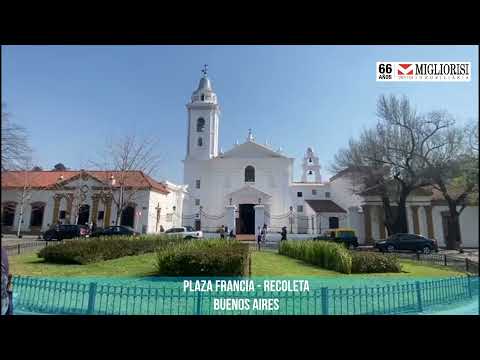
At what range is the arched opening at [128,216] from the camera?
1052 centimetres

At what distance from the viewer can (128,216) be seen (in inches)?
422

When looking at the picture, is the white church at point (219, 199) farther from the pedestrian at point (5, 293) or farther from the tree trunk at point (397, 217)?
the pedestrian at point (5, 293)

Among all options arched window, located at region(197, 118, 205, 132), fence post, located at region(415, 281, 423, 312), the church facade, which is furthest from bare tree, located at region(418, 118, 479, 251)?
arched window, located at region(197, 118, 205, 132)

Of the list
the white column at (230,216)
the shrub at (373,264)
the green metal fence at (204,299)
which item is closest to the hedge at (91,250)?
the green metal fence at (204,299)

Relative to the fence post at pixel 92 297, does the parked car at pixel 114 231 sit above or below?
above

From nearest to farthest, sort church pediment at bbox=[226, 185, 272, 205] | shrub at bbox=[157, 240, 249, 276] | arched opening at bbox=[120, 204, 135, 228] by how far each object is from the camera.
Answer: shrub at bbox=[157, 240, 249, 276] < arched opening at bbox=[120, 204, 135, 228] < church pediment at bbox=[226, 185, 272, 205]

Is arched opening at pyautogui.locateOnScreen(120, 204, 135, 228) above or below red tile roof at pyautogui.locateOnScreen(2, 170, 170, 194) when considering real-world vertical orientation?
below

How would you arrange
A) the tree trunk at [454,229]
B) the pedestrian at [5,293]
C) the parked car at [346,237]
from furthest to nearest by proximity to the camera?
the parked car at [346,237] < the tree trunk at [454,229] < the pedestrian at [5,293]

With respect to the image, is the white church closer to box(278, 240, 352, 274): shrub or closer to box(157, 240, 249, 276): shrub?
box(278, 240, 352, 274): shrub

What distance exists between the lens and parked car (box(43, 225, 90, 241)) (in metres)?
8.98

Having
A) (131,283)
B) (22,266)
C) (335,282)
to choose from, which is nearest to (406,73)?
(335,282)

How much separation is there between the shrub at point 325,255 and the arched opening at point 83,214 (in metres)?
7.71

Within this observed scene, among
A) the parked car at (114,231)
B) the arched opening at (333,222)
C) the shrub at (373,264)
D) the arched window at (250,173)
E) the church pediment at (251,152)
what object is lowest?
the shrub at (373,264)

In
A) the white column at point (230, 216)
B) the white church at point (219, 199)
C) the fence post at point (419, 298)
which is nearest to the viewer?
the fence post at point (419, 298)
